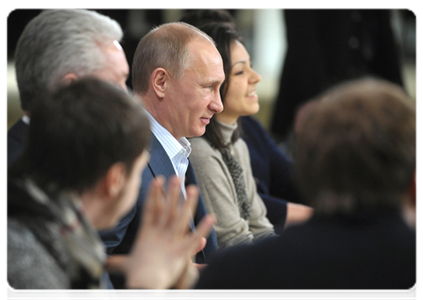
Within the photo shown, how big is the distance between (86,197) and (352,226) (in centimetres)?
50

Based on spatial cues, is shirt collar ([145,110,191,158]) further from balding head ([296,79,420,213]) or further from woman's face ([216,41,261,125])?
balding head ([296,79,420,213])

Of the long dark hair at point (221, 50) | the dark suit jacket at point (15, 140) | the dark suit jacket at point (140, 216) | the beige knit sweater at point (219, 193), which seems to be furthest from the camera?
the long dark hair at point (221, 50)

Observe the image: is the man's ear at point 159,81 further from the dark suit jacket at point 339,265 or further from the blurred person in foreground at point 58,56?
the dark suit jacket at point 339,265

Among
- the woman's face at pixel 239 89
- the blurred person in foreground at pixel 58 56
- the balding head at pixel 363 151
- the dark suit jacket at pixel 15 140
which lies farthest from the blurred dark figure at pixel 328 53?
the balding head at pixel 363 151

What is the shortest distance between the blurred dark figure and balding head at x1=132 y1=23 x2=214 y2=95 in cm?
163

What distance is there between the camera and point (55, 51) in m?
1.66

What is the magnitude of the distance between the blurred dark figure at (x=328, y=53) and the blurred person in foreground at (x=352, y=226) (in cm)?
239

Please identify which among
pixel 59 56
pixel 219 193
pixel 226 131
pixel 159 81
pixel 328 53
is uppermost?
pixel 59 56

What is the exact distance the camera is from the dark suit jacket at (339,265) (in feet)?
3.01

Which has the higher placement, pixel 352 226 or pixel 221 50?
pixel 221 50

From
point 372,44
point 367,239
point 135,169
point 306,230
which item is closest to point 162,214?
point 135,169

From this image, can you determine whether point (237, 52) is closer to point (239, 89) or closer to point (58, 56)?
point (239, 89)

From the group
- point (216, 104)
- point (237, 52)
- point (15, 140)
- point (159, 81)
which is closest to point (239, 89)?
point (237, 52)

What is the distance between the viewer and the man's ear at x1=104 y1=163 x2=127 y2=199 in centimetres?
102
